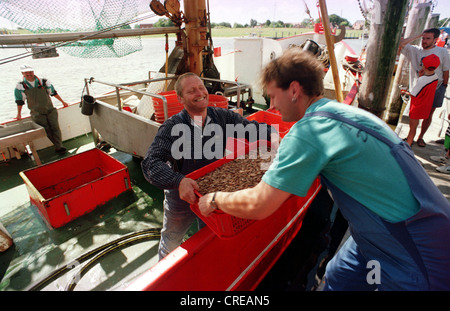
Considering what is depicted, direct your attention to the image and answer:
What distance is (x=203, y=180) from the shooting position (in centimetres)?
198

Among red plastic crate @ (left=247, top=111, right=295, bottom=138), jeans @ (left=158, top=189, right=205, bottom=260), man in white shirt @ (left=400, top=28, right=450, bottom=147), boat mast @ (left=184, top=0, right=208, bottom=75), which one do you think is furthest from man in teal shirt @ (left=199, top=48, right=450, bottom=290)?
man in white shirt @ (left=400, top=28, right=450, bottom=147)

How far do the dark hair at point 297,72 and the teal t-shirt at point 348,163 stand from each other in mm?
→ 221

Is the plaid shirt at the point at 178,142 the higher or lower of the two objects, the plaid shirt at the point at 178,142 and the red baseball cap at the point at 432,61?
the lower

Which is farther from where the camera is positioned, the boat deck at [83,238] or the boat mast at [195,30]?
the boat mast at [195,30]

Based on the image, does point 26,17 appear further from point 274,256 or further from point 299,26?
point 299,26

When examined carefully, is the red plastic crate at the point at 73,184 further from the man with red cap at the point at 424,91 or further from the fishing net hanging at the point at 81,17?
the man with red cap at the point at 424,91

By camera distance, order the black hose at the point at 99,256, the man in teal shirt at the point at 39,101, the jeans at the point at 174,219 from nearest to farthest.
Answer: the jeans at the point at 174,219 → the black hose at the point at 99,256 → the man in teal shirt at the point at 39,101

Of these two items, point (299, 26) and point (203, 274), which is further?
point (299, 26)

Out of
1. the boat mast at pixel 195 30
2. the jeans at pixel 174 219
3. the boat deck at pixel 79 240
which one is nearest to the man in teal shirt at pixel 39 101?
the boat deck at pixel 79 240

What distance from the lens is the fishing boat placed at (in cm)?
162

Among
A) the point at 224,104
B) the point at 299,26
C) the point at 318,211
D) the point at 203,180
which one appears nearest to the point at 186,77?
the point at 203,180

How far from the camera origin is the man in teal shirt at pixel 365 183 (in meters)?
1.09

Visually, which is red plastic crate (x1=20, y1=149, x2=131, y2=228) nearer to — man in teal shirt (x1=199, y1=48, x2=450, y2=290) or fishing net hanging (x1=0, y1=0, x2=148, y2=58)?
fishing net hanging (x1=0, y1=0, x2=148, y2=58)
